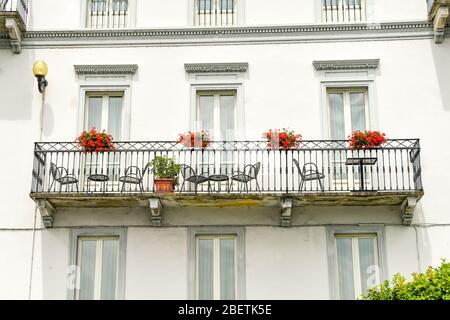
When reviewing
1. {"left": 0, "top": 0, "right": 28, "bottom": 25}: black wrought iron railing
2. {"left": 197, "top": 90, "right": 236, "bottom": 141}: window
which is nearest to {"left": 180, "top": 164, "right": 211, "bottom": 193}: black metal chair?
{"left": 197, "top": 90, "right": 236, "bottom": 141}: window

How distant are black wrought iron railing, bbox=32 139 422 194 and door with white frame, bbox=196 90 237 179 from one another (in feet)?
0.12

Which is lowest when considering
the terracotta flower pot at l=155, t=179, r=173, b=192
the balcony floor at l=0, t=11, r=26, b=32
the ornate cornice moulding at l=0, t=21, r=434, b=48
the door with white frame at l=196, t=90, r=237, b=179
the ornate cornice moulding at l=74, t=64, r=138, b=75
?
the terracotta flower pot at l=155, t=179, r=173, b=192

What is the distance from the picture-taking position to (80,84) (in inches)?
771

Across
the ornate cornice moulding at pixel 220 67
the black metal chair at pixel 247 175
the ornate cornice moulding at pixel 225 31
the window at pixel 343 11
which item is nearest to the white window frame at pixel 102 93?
the ornate cornice moulding at pixel 225 31

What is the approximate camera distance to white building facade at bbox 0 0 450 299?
18.0 meters

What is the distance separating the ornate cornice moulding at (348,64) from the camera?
19.3 meters

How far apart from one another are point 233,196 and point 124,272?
2901 mm

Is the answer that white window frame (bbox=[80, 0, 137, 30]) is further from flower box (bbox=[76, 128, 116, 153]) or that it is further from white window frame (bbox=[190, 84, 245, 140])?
flower box (bbox=[76, 128, 116, 153])

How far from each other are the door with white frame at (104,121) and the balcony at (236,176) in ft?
0.12

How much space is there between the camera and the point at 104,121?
1956 centimetres
